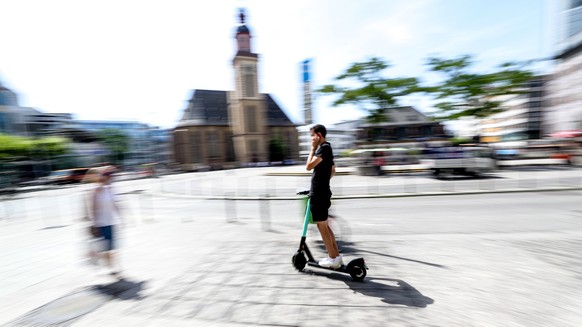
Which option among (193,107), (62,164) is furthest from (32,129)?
(193,107)

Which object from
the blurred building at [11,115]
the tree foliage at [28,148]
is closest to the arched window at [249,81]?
the tree foliage at [28,148]

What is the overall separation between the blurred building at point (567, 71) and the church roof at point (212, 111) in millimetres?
52378

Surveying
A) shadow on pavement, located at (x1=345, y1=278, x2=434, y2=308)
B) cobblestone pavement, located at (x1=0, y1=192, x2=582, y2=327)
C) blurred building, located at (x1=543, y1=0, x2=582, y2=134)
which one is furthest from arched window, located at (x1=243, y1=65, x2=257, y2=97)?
shadow on pavement, located at (x1=345, y1=278, x2=434, y2=308)

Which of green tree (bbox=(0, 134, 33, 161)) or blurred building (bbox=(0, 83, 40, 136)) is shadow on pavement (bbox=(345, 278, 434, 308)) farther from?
blurred building (bbox=(0, 83, 40, 136))

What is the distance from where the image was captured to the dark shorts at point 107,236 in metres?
4.81

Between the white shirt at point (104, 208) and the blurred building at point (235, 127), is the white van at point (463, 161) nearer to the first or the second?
the white shirt at point (104, 208)

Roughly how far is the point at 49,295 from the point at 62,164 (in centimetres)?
5057

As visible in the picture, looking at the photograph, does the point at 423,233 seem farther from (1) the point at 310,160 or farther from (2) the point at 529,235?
(1) the point at 310,160

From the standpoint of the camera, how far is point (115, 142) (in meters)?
59.6

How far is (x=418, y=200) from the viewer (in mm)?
10656

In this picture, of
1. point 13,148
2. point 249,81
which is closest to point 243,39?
point 249,81

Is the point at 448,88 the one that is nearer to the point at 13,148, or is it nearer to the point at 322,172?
the point at 322,172

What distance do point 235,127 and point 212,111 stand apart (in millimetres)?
8042

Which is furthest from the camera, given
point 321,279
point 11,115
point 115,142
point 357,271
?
point 115,142
